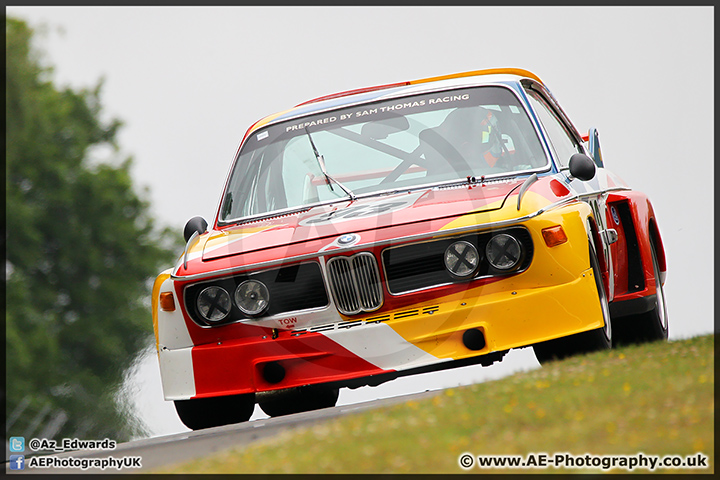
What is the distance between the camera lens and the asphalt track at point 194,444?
5.49 metres

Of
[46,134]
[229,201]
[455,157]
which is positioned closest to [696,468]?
[455,157]

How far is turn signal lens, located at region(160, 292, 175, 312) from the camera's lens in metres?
6.57

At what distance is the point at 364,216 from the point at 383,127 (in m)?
1.36

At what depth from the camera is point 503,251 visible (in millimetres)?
6145

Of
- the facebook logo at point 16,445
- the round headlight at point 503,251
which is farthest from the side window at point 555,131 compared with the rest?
the facebook logo at point 16,445

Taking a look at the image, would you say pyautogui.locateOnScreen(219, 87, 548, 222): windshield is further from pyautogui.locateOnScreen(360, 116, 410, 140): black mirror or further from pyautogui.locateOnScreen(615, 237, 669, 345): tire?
pyautogui.locateOnScreen(615, 237, 669, 345): tire

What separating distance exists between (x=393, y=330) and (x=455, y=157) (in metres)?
1.59

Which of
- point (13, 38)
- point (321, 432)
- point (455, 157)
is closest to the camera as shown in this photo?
point (321, 432)

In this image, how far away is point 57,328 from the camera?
35156 mm

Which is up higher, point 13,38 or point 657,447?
point 13,38

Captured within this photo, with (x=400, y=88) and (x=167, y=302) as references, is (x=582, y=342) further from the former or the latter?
(x=400, y=88)

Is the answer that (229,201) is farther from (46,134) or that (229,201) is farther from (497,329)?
(46,134)

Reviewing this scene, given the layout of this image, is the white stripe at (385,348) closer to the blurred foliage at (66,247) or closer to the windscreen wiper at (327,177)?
the windscreen wiper at (327,177)

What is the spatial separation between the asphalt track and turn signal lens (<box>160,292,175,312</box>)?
733 millimetres
